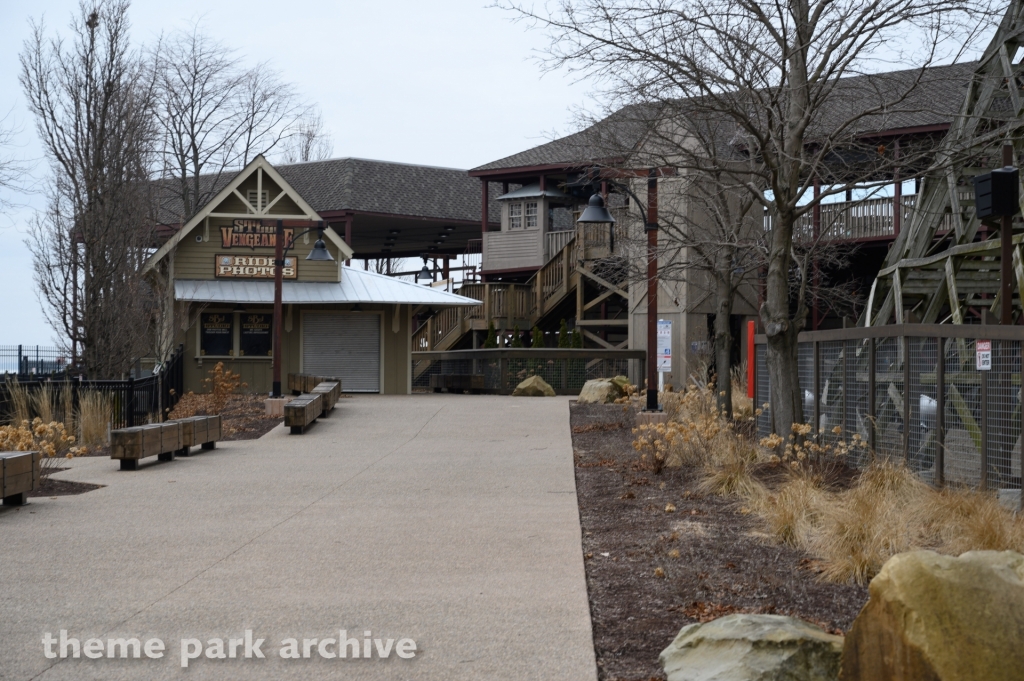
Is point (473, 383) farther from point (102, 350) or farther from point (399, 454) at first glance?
point (399, 454)

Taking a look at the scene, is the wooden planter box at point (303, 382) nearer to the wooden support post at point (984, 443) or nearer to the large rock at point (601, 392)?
the large rock at point (601, 392)

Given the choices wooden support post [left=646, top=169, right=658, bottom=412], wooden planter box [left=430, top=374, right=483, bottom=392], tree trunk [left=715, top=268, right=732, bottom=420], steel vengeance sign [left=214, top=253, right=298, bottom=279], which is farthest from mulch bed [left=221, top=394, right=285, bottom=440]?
tree trunk [left=715, top=268, right=732, bottom=420]

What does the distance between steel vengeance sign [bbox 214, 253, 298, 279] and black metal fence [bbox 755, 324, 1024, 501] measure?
20.5 m

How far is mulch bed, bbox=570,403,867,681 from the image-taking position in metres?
6.35

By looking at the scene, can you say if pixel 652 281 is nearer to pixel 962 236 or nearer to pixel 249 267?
pixel 962 236

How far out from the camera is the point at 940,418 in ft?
34.3

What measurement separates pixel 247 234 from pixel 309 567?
24900 mm

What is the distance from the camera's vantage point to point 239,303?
30875mm

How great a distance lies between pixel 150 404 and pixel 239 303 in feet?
30.5

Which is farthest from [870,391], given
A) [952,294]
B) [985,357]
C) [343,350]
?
[343,350]

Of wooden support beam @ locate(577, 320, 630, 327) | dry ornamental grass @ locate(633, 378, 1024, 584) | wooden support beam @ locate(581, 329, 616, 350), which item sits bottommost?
dry ornamental grass @ locate(633, 378, 1024, 584)

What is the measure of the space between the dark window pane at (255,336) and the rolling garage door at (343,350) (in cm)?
99

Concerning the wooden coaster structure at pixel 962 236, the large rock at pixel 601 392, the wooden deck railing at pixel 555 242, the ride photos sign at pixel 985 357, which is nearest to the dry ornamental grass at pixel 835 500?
the ride photos sign at pixel 985 357

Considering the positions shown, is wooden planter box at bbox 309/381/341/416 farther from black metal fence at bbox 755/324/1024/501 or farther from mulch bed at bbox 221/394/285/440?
black metal fence at bbox 755/324/1024/501
